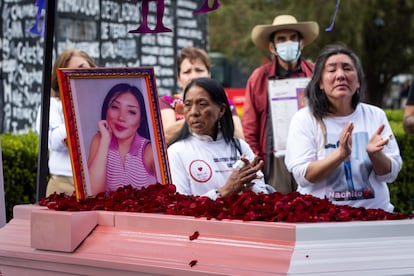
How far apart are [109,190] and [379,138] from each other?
1.42 meters

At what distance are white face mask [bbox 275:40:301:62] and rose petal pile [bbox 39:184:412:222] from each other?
3077mm

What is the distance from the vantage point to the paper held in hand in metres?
5.39

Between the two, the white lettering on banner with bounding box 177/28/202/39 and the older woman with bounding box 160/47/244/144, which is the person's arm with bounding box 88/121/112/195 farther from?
the white lettering on banner with bounding box 177/28/202/39

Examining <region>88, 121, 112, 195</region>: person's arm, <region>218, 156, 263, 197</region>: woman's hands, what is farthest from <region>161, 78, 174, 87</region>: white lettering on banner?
<region>88, 121, 112, 195</region>: person's arm

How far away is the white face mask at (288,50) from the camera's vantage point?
19.3ft

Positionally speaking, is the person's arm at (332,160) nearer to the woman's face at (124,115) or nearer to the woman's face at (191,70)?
the woman's face at (124,115)

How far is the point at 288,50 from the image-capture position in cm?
599

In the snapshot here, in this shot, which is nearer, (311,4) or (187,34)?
(187,34)

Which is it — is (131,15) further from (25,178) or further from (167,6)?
(25,178)

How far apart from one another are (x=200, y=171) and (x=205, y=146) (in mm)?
185

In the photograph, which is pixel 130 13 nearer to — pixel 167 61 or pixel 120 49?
pixel 120 49

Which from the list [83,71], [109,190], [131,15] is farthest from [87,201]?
[131,15]

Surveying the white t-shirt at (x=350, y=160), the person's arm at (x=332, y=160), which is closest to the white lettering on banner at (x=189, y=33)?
the white t-shirt at (x=350, y=160)

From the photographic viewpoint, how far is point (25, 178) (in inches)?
292
